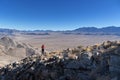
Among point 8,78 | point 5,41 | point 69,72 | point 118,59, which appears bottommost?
point 5,41

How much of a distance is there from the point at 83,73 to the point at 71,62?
131cm

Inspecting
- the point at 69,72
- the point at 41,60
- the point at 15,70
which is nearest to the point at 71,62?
the point at 69,72

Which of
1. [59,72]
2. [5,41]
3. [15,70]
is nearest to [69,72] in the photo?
[59,72]

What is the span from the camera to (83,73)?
607 inches

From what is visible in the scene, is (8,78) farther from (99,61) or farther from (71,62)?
(99,61)

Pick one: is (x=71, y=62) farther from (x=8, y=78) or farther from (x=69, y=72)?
(x=8, y=78)

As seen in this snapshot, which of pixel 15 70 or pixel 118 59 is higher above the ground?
pixel 118 59

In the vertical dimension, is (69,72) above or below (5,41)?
above

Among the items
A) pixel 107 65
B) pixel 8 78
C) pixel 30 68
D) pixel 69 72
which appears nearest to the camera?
pixel 107 65

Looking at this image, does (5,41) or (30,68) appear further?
(5,41)

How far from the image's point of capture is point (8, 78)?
1927 centimetres

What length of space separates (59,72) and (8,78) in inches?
190

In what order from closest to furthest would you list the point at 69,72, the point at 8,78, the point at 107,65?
the point at 107,65 → the point at 69,72 → the point at 8,78

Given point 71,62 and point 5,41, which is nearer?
point 71,62
